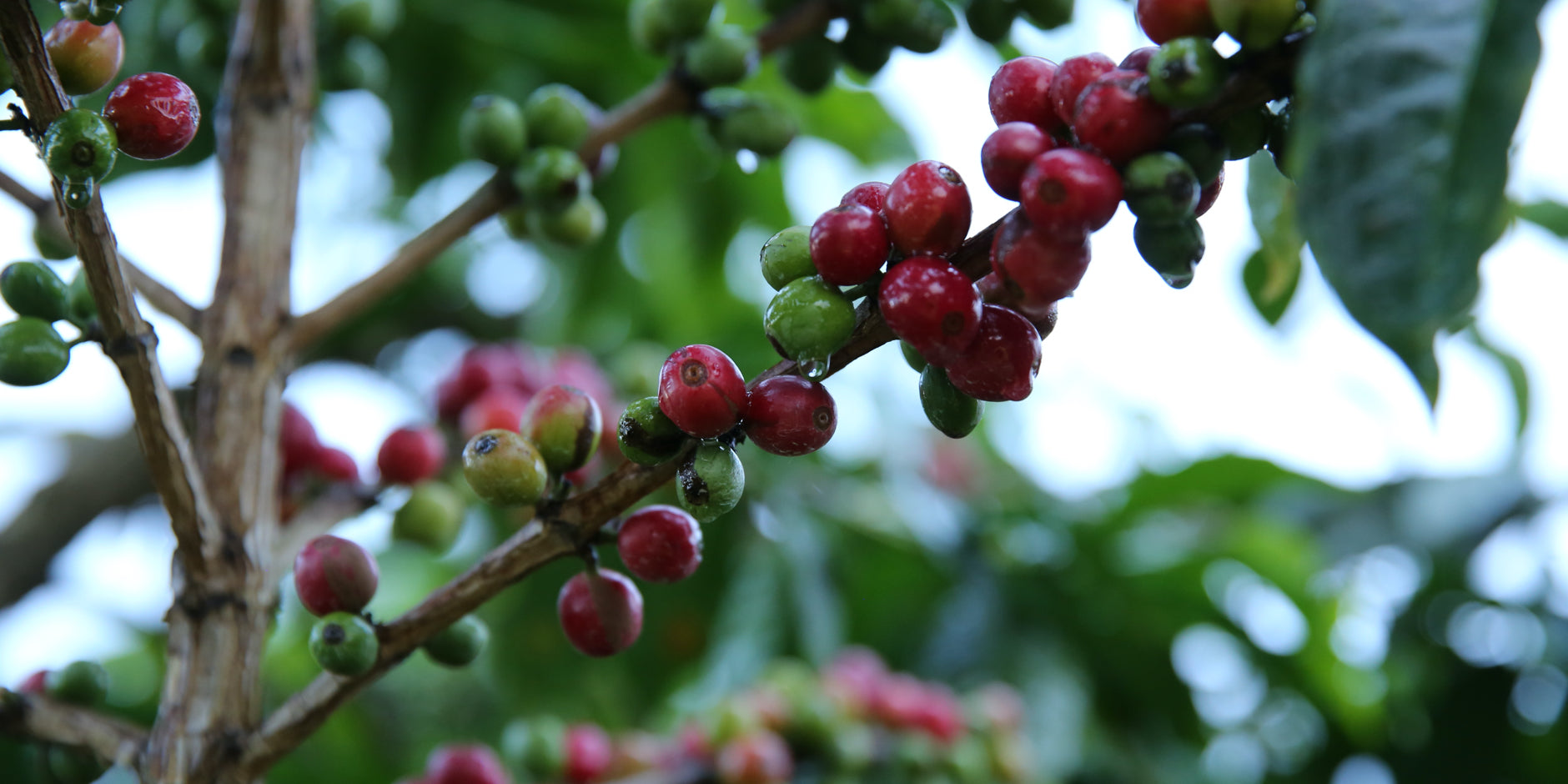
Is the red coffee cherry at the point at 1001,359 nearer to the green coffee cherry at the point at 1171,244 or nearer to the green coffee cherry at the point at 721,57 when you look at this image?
the green coffee cherry at the point at 1171,244

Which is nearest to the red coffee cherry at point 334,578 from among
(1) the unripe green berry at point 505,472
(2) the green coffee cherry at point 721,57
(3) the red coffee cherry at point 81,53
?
(1) the unripe green berry at point 505,472

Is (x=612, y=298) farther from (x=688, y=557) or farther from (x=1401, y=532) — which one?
(x=1401, y=532)

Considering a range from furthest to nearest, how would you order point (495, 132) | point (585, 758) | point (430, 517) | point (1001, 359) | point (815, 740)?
point (815, 740) < point (585, 758) < point (430, 517) < point (495, 132) < point (1001, 359)

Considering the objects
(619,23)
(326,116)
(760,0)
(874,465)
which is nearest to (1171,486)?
(874,465)

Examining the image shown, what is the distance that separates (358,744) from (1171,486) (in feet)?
5.64

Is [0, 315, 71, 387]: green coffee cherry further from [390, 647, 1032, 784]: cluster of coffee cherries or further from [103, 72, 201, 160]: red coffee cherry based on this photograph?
[390, 647, 1032, 784]: cluster of coffee cherries

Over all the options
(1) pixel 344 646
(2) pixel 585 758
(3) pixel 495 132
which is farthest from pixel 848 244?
(2) pixel 585 758

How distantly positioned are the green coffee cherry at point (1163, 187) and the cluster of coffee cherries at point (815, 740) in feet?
3.01

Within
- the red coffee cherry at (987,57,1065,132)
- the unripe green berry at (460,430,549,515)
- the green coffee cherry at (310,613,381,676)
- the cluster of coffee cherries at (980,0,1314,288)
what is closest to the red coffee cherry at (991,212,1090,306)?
the cluster of coffee cherries at (980,0,1314,288)

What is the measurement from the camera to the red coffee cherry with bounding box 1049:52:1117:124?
2.21 feet

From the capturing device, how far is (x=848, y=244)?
68 cm

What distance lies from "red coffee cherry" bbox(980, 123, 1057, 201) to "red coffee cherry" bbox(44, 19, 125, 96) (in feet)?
1.91

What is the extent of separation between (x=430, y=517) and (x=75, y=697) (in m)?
0.36

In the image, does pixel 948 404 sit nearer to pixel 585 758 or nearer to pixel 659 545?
pixel 659 545
